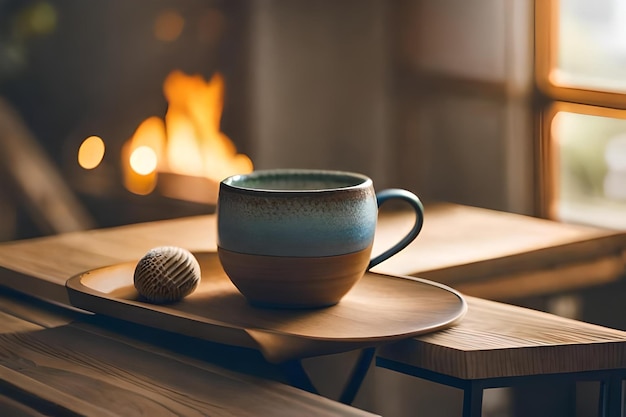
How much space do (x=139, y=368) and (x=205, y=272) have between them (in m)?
0.19

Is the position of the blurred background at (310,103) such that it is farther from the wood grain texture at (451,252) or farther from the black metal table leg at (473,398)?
the black metal table leg at (473,398)

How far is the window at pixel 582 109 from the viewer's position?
1.97m

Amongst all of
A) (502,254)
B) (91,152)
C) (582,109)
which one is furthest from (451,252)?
(91,152)

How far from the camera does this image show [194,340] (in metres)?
0.81

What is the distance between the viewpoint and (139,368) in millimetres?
738

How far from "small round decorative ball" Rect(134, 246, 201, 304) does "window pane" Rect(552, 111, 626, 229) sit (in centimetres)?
137

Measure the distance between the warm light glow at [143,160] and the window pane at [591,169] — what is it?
3.11 feet

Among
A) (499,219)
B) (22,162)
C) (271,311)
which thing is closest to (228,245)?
(271,311)

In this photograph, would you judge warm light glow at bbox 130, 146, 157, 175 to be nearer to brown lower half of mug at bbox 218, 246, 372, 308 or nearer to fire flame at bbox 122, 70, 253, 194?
fire flame at bbox 122, 70, 253, 194

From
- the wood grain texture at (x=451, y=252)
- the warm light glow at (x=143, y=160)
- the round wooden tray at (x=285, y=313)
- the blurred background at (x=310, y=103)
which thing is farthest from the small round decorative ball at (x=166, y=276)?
the warm light glow at (x=143, y=160)

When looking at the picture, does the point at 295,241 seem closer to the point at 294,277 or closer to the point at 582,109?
the point at 294,277

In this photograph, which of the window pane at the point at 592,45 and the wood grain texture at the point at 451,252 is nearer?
the wood grain texture at the point at 451,252

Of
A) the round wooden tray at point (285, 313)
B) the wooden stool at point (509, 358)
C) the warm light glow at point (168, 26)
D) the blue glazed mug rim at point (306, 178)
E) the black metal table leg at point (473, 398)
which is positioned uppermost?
the warm light glow at point (168, 26)

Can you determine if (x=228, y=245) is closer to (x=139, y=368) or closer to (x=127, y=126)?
(x=139, y=368)
